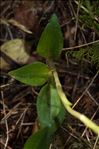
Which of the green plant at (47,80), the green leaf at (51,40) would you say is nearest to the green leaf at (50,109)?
the green plant at (47,80)

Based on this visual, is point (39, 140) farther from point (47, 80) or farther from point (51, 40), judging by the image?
point (51, 40)

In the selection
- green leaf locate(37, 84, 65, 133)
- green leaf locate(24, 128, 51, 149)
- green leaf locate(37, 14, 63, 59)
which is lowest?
green leaf locate(24, 128, 51, 149)

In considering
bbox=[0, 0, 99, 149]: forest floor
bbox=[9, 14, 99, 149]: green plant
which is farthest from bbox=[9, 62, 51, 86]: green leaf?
bbox=[0, 0, 99, 149]: forest floor

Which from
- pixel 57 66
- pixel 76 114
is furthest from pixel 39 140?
pixel 57 66

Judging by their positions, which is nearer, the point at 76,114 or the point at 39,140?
the point at 76,114

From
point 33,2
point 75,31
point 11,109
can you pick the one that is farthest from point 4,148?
point 33,2

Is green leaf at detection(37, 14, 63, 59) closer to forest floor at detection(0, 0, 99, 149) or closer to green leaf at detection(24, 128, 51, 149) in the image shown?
forest floor at detection(0, 0, 99, 149)

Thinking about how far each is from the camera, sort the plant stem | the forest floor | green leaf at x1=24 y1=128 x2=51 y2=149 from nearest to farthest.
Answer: the plant stem < green leaf at x1=24 y1=128 x2=51 y2=149 < the forest floor
